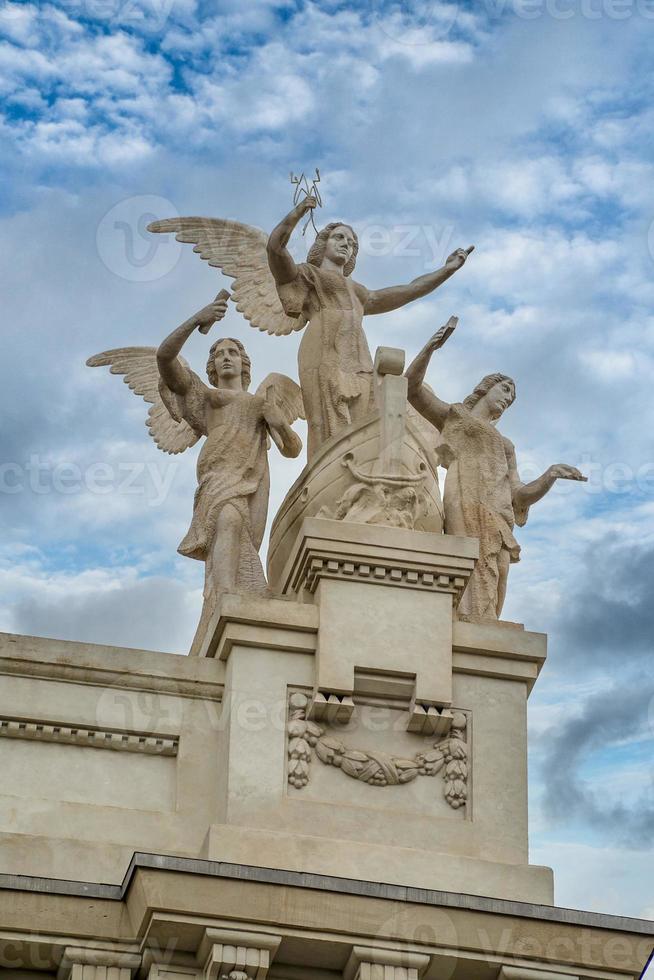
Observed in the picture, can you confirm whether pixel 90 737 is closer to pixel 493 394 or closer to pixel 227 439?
pixel 227 439

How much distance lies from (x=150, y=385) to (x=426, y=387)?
11.8 ft

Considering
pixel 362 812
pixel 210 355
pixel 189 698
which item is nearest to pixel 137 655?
pixel 189 698

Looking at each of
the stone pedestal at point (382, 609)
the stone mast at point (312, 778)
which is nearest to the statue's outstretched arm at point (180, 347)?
the stone mast at point (312, 778)

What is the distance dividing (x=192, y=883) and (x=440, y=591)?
386 centimetres

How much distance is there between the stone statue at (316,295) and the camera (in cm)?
2242

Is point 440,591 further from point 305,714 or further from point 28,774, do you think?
point 28,774

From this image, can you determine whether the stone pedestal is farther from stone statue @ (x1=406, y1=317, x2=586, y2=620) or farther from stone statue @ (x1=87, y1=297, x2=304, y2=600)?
stone statue @ (x1=87, y1=297, x2=304, y2=600)

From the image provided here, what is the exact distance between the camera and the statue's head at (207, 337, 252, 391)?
22.7 meters

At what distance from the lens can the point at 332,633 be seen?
20.0 metres

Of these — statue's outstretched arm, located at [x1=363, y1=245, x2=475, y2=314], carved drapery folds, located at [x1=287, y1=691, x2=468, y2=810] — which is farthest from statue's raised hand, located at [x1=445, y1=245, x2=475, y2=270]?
carved drapery folds, located at [x1=287, y1=691, x2=468, y2=810]

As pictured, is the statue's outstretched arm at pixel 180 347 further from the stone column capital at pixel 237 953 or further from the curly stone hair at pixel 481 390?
the stone column capital at pixel 237 953

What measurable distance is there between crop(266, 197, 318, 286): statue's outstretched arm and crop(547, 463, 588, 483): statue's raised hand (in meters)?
3.26

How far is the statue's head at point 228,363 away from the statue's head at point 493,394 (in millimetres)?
2211

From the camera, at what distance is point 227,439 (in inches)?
874
